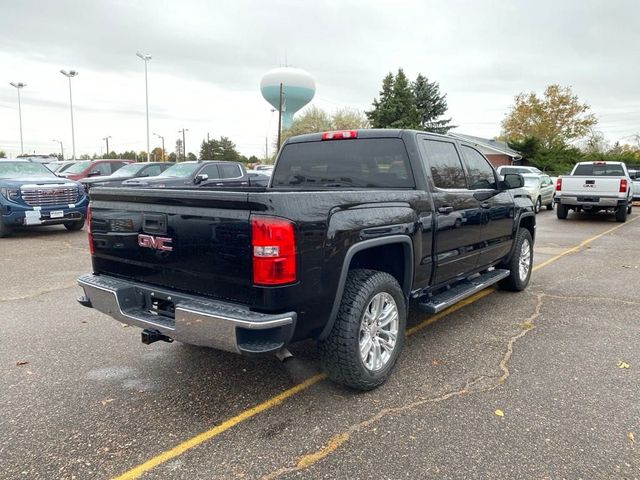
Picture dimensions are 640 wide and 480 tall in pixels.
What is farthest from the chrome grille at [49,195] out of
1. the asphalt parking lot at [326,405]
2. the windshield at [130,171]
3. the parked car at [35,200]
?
the asphalt parking lot at [326,405]

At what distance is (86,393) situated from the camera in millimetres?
3432

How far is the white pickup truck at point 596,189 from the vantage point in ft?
46.1

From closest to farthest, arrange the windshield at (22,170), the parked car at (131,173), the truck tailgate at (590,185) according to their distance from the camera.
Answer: the windshield at (22,170), the truck tailgate at (590,185), the parked car at (131,173)

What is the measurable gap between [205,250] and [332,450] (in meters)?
1.37

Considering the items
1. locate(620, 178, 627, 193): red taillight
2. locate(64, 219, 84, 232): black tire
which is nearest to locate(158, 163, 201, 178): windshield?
locate(64, 219, 84, 232): black tire

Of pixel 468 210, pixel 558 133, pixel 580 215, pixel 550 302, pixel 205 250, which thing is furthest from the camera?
pixel 558 133

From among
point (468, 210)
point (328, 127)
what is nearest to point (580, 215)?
point (468, 210)

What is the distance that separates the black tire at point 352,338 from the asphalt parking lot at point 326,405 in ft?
0.54

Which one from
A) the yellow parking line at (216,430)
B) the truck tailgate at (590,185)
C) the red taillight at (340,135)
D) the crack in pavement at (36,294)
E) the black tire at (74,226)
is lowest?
the yellow parking line at (216,430)

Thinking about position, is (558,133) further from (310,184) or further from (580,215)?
(310,184)

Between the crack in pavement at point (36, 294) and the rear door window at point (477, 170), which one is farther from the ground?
the rear door window at point (477, 170)

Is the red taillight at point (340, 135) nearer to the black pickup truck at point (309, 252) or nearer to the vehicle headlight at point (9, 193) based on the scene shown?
the black pickup truck at point (309, 252)

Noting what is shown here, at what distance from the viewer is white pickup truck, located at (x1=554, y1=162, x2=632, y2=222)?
14.0 m

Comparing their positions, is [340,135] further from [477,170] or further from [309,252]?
[309,252]
